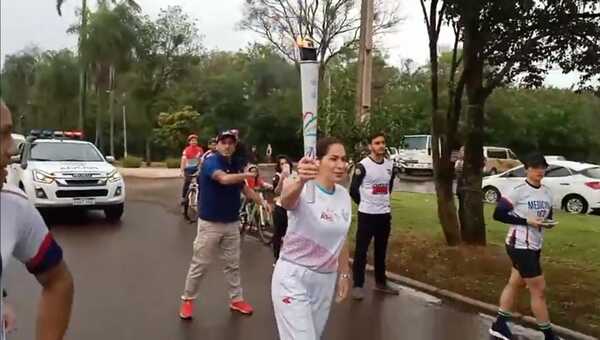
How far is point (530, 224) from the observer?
5.60m

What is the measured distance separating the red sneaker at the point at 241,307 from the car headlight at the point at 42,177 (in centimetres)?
757

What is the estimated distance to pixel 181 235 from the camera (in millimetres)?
12305

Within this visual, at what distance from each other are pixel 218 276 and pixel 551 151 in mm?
41070

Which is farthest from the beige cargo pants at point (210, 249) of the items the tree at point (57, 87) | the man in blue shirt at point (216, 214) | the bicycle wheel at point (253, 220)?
the tree at point (57, 87)

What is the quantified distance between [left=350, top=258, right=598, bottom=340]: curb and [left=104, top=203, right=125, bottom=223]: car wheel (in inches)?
262

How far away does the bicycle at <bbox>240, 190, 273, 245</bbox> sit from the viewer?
39.5 ft

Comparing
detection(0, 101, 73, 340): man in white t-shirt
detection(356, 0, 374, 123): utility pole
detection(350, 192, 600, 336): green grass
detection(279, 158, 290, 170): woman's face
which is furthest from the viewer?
detection(356, 0, 374, 123): utility pole

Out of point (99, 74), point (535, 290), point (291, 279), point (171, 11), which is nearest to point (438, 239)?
point (535, 290)

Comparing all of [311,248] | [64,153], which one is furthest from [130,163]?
[311,248]

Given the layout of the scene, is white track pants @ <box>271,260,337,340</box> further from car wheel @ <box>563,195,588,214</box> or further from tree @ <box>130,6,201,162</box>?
tree @ <box>130,6,201,162</box>

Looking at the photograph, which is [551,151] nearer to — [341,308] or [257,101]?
[257,101]

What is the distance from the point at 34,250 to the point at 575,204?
19004mm

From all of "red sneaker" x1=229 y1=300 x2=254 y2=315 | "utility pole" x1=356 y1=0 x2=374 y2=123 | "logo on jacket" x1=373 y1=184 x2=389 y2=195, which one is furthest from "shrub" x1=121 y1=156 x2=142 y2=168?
"red sneaker" x1=229 y1=300 x2=254 y2=315

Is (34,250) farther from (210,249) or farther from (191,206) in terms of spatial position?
(191,206)
